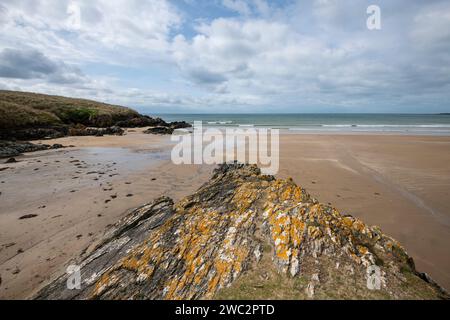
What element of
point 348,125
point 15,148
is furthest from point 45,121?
point 348,125

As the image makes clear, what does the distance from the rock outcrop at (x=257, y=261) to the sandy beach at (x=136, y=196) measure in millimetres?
2506

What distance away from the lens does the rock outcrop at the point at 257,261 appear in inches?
106

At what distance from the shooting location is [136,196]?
374 inches

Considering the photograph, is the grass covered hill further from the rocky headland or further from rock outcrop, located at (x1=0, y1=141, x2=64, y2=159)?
rock outcrop, located at (x1=0, y1=141, x2=64, y2=159)

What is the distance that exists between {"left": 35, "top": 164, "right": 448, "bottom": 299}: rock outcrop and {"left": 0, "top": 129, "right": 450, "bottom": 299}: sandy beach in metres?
2.51

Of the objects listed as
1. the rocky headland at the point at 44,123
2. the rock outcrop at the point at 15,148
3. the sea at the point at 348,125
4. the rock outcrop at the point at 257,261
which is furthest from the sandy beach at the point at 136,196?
the sea at the point at 348,125

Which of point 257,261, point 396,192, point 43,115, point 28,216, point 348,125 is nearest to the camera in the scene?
point 257,261

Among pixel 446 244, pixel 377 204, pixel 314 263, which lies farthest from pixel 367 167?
pixel 314 263

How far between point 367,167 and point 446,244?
355 inches

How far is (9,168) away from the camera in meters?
13.4

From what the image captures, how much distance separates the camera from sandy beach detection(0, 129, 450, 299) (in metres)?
5.64

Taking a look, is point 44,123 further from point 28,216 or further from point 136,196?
point 136,196

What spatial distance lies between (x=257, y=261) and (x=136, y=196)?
7645 mm
